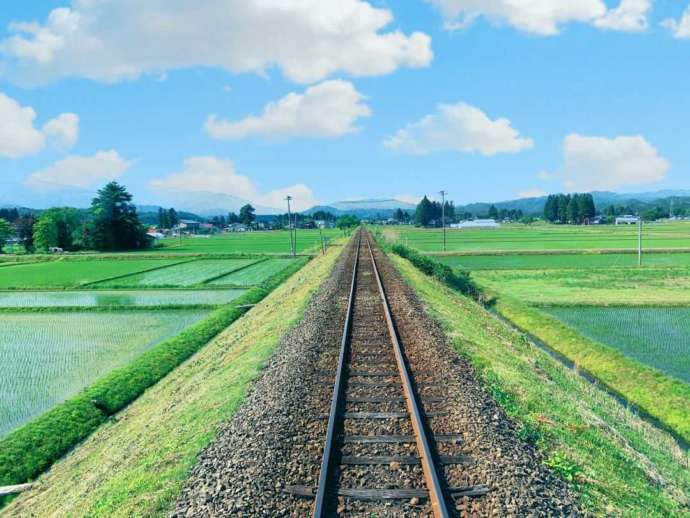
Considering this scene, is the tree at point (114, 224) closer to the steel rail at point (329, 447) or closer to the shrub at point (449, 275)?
the shrub at point (449, 275)

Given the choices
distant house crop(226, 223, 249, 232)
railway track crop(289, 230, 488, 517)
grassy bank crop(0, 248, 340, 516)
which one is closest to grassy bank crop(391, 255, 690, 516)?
railway track crop(289, 230, 488, 517)

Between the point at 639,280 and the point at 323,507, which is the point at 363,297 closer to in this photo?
the point at 323,507

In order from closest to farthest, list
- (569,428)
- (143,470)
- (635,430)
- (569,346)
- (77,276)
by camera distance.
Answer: (143,470), (569,428), (635,430), (569,346), (77,276)

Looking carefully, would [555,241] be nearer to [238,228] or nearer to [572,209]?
[572,209]

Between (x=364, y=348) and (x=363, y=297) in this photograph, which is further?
(x=363, y=297)

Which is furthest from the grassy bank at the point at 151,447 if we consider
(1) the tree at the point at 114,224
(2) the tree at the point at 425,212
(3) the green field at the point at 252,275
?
(2) the tree at the point at 425,212

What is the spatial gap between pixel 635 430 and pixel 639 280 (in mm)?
25378

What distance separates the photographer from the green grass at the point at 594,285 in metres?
25.9

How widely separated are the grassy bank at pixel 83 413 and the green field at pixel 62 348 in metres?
0.80

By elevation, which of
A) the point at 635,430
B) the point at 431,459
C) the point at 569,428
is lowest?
the point at 635,430

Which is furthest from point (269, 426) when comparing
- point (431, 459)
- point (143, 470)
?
point (431, 459)

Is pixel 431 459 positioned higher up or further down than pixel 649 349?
higher up

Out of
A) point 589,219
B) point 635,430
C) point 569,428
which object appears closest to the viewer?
point 569,428

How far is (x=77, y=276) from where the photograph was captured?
4538 centimetres
